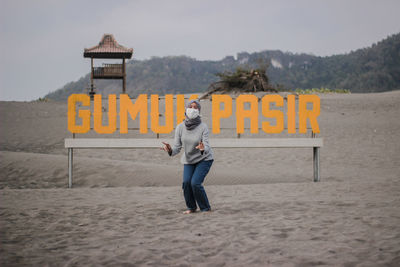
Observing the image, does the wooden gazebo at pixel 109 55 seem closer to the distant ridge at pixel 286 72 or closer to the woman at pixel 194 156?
the woman at pixel 194 156

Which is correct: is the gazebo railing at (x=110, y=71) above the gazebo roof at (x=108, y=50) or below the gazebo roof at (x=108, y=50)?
below

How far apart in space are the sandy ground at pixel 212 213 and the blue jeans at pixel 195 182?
23 cm

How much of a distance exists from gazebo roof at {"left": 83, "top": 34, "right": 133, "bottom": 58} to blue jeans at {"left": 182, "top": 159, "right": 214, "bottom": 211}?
20.9 m

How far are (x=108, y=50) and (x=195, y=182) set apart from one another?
2153cm

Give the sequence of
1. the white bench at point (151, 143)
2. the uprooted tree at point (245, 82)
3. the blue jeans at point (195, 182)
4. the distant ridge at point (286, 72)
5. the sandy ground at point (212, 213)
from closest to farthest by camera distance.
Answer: the sandy ground at point (212, 213)
the blue jeans at point (195, 182)
the white bench at point (151, 143)
the uprooted tree at point (245, 82)
the distant ridge at point (286, 72)

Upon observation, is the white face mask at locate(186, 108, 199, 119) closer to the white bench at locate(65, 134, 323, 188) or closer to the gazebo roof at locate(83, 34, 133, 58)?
the white bench at locate(65, 134, 323, 188)

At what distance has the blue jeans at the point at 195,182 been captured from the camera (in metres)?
6.26

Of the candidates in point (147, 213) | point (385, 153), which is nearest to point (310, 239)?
point (147, 213)

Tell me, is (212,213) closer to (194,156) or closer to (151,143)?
(194,156)

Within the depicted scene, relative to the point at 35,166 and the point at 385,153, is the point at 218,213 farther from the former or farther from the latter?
the point at 385,153

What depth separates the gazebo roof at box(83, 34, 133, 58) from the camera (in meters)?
26.0

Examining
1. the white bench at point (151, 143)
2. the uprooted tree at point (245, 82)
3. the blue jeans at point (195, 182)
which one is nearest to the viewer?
the blue jeans at point (195, 182)

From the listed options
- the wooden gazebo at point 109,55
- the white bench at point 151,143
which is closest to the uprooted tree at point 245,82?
the wooden gazebo at point 109,55

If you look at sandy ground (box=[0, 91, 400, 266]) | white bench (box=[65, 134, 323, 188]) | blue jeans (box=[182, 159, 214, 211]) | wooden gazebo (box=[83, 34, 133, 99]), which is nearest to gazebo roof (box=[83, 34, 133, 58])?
wooden gazebo (box=[83, 34, 133, 99])
